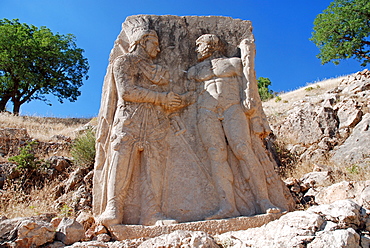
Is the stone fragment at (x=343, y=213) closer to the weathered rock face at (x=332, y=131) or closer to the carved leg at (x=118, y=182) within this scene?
the carved leg at (x=118, y=182)

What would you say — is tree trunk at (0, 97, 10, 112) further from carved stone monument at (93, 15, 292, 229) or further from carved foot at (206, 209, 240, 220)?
carved foot at (206, 209, 240, 220)

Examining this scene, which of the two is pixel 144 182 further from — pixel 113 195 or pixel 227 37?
pixel 227 37

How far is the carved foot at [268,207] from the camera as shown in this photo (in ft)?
17.6

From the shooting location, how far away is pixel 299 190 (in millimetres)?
8258

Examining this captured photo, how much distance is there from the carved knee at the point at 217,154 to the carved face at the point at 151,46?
195 cm

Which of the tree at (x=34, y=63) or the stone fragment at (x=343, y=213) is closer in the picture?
the stone fragment at (x=343, y=213)

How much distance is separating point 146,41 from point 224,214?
3.18 m

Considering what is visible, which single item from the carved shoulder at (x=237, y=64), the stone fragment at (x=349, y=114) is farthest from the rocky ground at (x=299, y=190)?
the carved shoulder at (x=237, y=64)

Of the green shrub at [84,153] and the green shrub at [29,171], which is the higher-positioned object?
the green shrub at [84,153]

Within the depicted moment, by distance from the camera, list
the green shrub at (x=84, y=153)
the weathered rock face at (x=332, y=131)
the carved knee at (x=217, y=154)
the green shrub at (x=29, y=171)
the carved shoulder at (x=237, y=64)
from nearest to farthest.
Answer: the carved knee at (x=217, y=154)
the carved shoulder at (x=237, y=64)
the green shrub at (x=29, y=171)
the green shrub at (x=84, y=153)
the weathered rock face at (x=332, y=131)

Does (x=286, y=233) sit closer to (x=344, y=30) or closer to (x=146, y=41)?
(x=146, y=41)

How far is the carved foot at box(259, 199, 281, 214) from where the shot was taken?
5.36 metres

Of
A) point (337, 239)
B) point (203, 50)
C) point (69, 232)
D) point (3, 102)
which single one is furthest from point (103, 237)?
point (3, 102)

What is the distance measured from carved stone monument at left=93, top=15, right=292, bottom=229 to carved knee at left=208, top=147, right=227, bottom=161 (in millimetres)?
16
